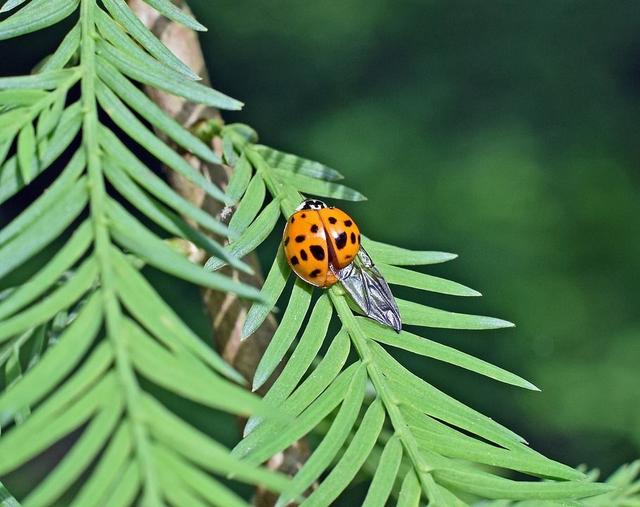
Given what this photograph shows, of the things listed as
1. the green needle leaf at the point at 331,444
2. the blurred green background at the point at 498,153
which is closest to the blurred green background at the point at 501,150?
the blurred green background at the point at 498,153

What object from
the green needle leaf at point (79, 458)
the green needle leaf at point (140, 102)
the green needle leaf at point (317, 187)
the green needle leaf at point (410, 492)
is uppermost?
the green needle leaf at point (317, 187)

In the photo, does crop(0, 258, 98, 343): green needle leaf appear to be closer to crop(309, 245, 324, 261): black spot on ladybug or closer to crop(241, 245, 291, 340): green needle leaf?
crop(241, 245, 291, 340): green needle leaf

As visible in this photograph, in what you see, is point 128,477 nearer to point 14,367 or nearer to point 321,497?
point 321,497

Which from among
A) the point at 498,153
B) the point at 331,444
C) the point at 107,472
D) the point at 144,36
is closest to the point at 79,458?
the point at 107,472

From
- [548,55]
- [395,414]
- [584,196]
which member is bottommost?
[395,414]

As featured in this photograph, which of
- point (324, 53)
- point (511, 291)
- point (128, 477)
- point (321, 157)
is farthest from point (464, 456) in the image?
point (324, 53)

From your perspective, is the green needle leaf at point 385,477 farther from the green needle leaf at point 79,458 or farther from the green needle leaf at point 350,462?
the green needle leaf at point 79,458
